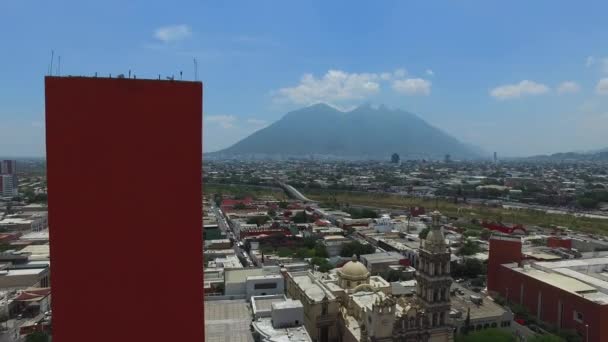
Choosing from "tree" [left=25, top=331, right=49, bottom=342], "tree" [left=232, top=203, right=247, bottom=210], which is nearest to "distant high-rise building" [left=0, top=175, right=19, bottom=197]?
"tree" [left=232, top=203, right=247, bottom=210]

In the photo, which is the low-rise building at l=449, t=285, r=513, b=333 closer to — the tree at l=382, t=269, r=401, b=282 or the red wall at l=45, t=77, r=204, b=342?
the tree at l=382, t=269, r=401, b=282

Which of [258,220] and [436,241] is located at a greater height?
[436,241]

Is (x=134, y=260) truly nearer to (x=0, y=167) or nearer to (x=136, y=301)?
(x=136, y=301)

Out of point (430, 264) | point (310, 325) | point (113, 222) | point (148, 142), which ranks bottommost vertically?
point (310, 325)

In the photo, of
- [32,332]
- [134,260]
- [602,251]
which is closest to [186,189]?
[134,260]

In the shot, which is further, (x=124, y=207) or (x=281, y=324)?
(x=281, y=324)

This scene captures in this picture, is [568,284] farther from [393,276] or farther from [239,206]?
[239,206]

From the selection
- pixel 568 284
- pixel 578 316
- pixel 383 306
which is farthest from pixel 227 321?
pixel 568 284

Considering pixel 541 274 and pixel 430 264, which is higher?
pixel 430 264
